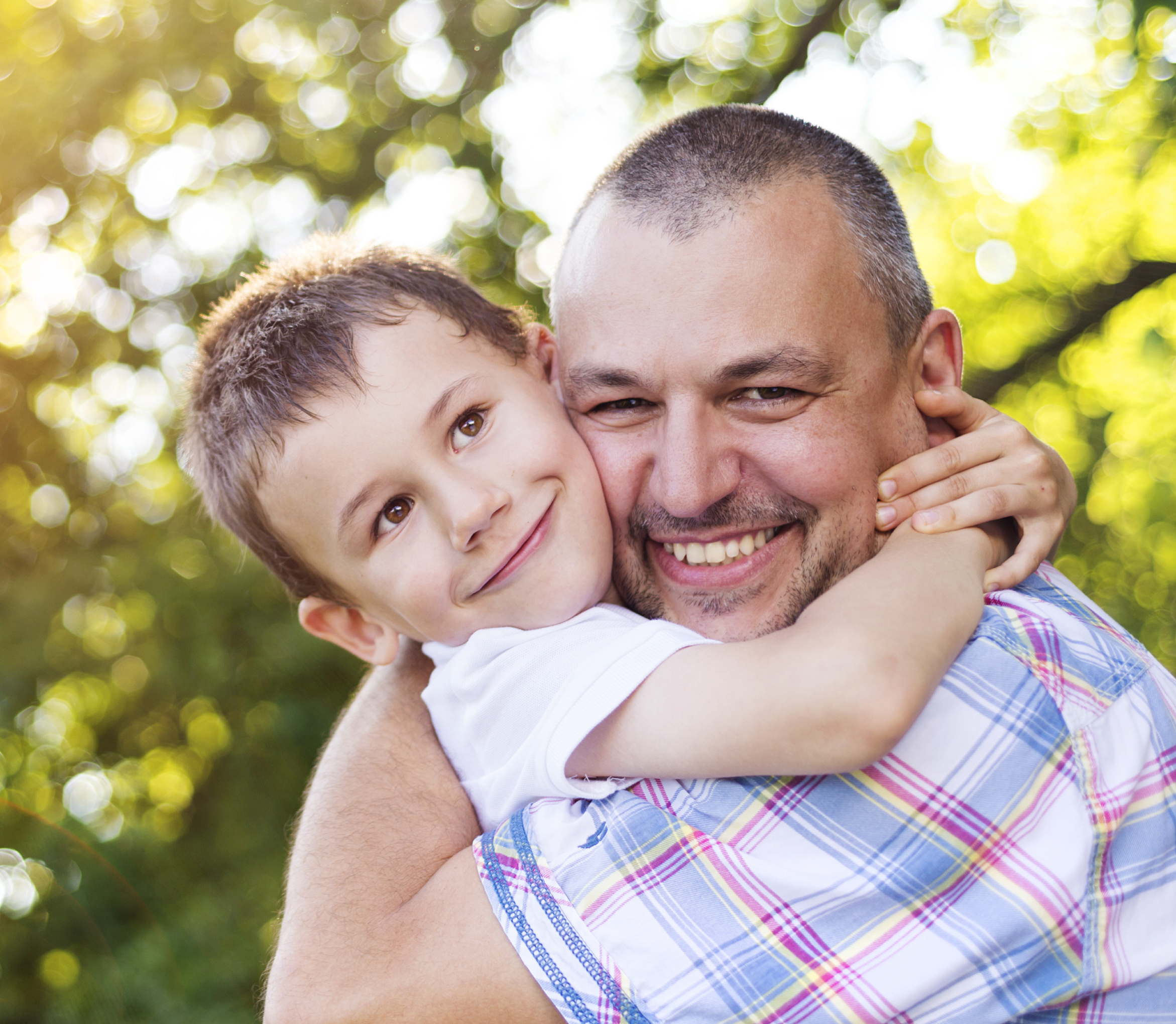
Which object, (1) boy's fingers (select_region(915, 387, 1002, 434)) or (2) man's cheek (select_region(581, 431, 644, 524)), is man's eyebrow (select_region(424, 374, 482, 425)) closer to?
(2) man's cheek (select_region(581, 431, 644, 524))

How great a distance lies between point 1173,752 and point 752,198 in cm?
126

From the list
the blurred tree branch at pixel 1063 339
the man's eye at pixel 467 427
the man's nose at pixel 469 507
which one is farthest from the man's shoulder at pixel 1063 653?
the blurred tree branch at pixel 1063 339

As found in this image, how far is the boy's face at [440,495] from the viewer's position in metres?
1.79

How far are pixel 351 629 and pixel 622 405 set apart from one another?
0.78 metres

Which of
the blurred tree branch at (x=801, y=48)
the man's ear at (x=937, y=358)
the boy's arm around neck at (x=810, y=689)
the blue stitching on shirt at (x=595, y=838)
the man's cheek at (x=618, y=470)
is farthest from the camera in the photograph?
the blurred tree branch at (x=801, y=48)

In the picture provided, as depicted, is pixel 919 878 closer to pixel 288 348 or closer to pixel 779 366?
pixel 779 366

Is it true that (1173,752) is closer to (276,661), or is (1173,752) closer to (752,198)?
(752,198)

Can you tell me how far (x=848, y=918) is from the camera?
4.44 ft

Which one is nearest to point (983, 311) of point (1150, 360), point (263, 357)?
point (1150, 360)

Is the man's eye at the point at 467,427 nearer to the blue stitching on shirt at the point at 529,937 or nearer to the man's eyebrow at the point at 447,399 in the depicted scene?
the man's eyebrow at the point at 447,399

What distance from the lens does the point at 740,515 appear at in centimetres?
197

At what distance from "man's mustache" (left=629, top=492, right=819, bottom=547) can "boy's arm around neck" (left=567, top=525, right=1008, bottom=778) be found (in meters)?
0.42

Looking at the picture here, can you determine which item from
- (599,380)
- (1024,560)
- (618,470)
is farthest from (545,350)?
(1024,560)

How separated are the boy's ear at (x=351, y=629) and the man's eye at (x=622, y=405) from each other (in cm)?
66
